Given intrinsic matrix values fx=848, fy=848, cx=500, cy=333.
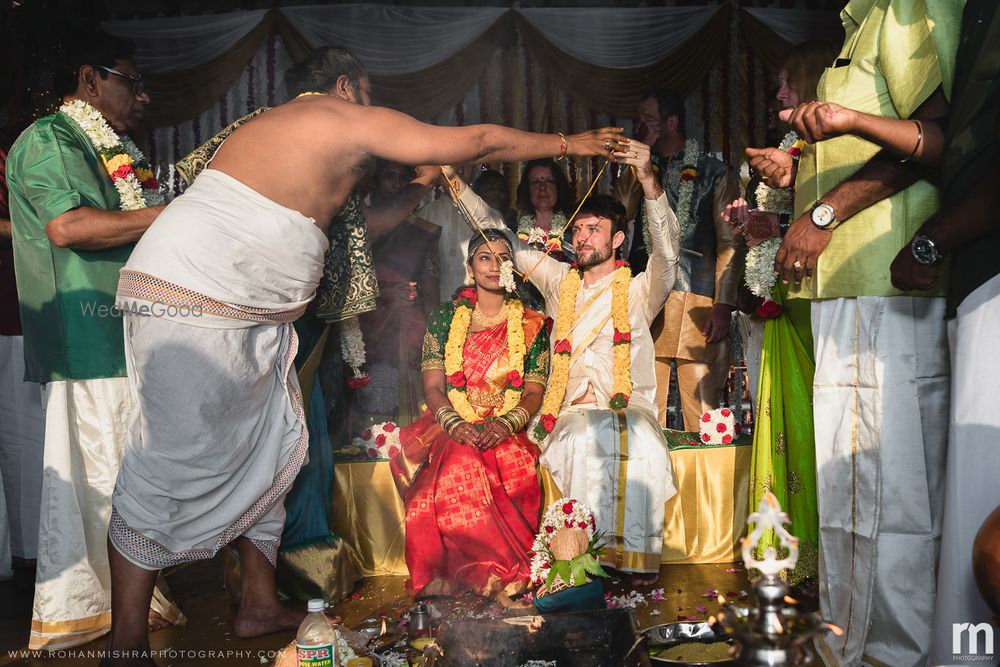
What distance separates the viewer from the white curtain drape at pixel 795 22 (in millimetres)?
8031

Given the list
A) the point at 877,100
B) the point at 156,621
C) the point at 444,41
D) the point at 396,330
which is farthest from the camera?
the point at 444,41

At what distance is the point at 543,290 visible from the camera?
4902mm

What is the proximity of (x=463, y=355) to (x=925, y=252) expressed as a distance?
253 centimetres

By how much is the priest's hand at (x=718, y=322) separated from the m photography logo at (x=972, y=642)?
2.93 m

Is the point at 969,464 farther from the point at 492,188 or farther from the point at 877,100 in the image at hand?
the point at 492,188

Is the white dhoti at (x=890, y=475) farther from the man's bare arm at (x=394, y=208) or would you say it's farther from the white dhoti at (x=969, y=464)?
the man's bare arm at (x=394, y=208)

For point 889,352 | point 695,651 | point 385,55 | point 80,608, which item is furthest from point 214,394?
point 385,55

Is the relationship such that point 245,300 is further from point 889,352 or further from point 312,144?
point 889,352

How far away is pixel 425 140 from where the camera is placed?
10.0 feet

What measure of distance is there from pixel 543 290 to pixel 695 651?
2518 mm

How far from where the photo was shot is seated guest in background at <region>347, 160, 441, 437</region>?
5.61 meters

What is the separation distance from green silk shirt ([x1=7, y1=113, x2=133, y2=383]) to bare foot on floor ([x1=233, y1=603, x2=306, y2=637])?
1118 millimetres

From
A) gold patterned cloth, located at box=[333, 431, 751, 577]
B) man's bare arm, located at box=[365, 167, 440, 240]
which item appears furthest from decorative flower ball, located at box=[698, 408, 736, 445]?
man's bare arm, located at box=[365, 167, 440, 240]

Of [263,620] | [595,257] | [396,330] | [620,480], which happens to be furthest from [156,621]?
[595,257]
